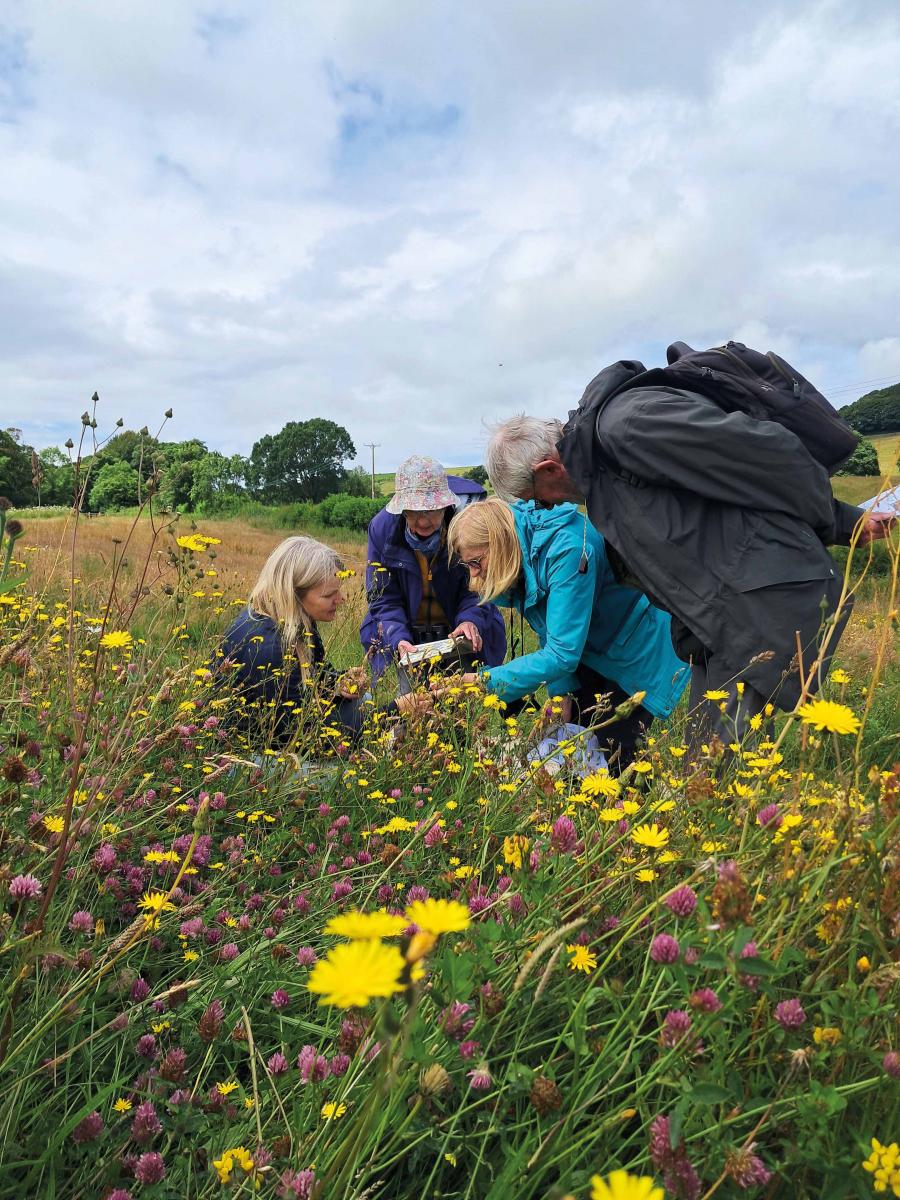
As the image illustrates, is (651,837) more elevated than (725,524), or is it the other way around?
(725,524)

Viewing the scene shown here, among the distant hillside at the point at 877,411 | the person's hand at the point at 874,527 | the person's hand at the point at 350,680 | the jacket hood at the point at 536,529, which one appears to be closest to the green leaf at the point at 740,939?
the person's hand at the point at 874,527

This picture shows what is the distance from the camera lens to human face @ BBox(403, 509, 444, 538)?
5.17 meters

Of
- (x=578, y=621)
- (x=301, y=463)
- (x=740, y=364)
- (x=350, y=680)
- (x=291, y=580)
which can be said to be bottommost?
(x=350, y=680)

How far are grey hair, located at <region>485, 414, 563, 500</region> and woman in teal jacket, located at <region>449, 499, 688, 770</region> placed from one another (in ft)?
1.00

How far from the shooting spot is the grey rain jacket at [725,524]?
8.77 feet

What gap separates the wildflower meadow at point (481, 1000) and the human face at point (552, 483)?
5.52ft

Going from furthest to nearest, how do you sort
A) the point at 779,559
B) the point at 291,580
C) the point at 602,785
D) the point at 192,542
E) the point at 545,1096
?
1. the point at 291,580
2. the point at 779,559
3. the point at 192,542
4. the point at 602,785
5. the point at 545,1096

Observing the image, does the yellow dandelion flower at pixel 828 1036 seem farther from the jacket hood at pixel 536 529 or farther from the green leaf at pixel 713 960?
the jacket hood at pixel 536 529

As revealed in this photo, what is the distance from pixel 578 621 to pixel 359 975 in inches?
127

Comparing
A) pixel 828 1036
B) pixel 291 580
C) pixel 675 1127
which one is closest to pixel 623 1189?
pixel 675 1127

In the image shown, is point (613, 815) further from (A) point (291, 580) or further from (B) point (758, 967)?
(A) point (291, 580)

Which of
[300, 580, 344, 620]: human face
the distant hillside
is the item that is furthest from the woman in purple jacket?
the distant hillside

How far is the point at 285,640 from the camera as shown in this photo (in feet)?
13.0

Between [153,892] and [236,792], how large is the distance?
0.57 metres
